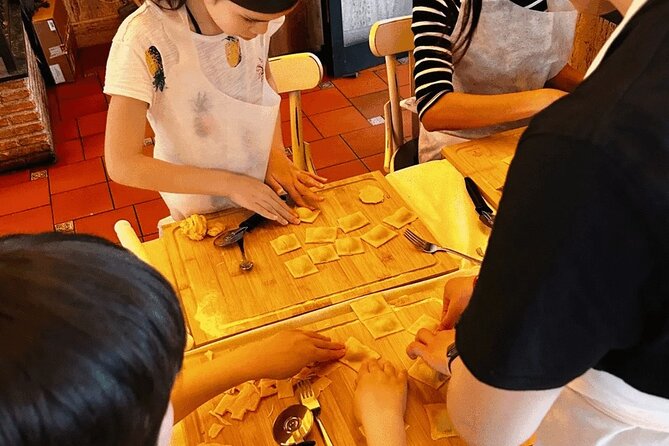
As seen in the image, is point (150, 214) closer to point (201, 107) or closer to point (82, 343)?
point (201, 107)

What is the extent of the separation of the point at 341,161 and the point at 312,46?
1.11 meters

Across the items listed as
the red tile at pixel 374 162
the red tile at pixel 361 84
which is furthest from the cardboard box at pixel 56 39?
the red tile at pixel 374 162

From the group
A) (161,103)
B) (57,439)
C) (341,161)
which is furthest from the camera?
(341,161)

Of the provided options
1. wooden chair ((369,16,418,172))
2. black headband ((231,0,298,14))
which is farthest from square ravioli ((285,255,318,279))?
wooden chair ((369,16,418,172))

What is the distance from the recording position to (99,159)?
3035 millimetres

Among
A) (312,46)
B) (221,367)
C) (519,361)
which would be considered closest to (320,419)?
(221,367)

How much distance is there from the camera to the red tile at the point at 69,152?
3.05m

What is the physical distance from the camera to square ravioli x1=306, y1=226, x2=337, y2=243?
1.17 metres

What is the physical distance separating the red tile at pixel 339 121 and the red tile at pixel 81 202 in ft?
3.82

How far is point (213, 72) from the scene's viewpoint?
1.26 meters

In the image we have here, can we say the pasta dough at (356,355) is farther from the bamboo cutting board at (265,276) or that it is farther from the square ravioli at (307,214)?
the square ravioli at (307,214)

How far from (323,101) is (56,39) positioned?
5.45 ft

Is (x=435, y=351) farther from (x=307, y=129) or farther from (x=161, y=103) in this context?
(x=307, y=129)

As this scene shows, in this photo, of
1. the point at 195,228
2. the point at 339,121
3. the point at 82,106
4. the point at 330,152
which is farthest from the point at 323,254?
the point at 82,106
